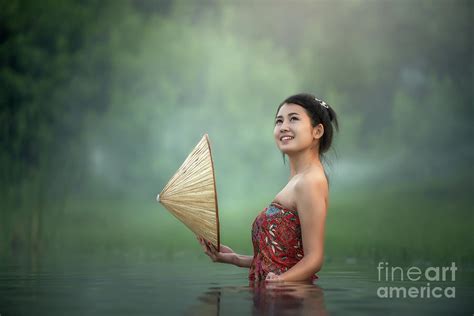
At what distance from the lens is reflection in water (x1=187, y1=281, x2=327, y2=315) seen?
2.12 metres

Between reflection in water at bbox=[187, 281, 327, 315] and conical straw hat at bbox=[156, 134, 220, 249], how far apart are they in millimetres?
269

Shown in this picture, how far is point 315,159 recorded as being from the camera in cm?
303

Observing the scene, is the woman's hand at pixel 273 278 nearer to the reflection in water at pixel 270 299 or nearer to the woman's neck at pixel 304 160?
the reflection in water at pixel 270 299

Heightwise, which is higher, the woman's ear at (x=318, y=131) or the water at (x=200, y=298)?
the woman's ear at (x=318, y=131)

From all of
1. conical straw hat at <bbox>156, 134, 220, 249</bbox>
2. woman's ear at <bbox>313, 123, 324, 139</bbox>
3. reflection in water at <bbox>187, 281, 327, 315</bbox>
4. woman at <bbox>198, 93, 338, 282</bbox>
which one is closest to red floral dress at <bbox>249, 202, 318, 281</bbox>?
woman at <bbox>198, 93, 338, 282</bbox>

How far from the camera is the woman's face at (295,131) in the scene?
2955 millimetres

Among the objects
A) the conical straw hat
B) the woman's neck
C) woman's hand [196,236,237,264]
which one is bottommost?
woman's hand [196,236,237,264]

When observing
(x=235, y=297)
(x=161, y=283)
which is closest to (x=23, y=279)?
(x=161, y=283)

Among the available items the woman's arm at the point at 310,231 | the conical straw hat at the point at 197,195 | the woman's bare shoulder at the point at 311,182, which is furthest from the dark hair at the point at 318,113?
the conical straw hat at the point at 197,195

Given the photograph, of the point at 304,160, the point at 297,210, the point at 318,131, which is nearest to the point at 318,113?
the point at 318,131

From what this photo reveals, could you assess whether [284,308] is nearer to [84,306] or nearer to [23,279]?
[84,306]

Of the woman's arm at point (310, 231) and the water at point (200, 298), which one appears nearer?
the water at point (200, 298)

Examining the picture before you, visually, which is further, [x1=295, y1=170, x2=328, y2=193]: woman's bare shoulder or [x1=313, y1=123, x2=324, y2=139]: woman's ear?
[x1=313, y1=123, x2=324, y2=139]: woman's ear

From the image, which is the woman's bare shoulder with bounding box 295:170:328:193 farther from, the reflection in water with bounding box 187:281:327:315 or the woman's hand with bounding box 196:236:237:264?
the woman's hand with bounding box 196:236:237:264
